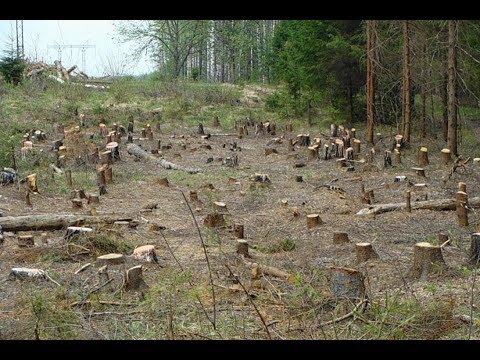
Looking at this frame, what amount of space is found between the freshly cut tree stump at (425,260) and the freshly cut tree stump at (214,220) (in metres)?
3.68

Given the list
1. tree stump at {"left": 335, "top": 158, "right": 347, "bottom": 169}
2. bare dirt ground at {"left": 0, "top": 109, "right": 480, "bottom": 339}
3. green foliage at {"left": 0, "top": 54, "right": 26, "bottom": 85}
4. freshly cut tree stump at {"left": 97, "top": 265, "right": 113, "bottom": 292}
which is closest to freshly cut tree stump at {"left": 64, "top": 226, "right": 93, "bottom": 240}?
bare dirt ground at {"left": 0, "top": 109, "right": 480, "bottom": 339}

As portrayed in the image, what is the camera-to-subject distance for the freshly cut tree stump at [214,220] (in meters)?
9.45

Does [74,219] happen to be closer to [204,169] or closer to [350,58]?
[204,169]

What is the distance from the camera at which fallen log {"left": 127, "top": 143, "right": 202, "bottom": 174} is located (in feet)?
51.0

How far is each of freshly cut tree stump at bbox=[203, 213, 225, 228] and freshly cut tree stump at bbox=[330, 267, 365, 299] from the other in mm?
4023

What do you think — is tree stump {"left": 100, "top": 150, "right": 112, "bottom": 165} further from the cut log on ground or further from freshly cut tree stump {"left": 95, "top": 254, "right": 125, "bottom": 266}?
the cut log on ground

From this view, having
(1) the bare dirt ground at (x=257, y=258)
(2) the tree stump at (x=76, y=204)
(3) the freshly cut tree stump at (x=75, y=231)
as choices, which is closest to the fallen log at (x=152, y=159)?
(1) the bare dirt ground at (x=257, y=258)

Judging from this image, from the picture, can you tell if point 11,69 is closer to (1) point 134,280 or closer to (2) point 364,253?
(1) point 134,280

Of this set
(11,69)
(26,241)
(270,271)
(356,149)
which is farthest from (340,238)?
(11,69)

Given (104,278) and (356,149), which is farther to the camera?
(356,149)

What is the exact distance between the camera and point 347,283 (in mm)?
5547

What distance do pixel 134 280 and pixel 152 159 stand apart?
10.7 metres

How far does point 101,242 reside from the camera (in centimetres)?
786
